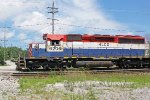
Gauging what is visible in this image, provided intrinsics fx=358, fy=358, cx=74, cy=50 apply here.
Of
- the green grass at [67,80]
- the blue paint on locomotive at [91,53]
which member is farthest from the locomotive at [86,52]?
the green grass at [67,80]

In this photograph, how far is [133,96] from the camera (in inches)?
461

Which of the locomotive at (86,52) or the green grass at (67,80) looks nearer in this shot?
the green grass at (67,80)

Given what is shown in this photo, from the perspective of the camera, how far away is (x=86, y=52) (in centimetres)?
2939

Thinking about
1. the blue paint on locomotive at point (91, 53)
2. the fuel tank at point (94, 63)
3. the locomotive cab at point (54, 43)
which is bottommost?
the fuel tank at point (94, 63)

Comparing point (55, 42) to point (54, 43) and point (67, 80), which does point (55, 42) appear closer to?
point (54, 43)

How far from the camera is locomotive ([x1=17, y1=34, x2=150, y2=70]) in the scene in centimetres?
2802

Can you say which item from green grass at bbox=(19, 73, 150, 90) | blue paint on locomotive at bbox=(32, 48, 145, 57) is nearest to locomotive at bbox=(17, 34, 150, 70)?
blue paint on locomotive at bbox=(32, 48, 145, 57)

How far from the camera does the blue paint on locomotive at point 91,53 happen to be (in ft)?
93.2

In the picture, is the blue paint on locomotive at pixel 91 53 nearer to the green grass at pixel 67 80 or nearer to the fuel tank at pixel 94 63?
the fuel tank at pixel 94 63

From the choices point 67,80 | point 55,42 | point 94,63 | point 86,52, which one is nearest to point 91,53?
point 86,52

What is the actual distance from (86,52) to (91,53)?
0.45 m

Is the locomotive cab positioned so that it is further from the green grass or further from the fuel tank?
the green grass

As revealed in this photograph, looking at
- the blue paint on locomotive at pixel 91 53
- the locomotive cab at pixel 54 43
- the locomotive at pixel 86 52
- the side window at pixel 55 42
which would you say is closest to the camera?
the locomotive at pixel 86 52

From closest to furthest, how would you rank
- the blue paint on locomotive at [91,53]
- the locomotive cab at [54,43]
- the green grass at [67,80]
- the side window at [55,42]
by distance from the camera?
1. the green grass at [67,80]
2. the blue paint on locomotive at [91,53]
3. the locomotive cab at [54,43]
4. the side window at [55,42]
